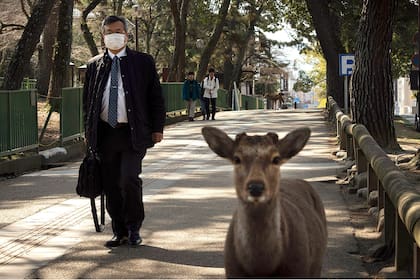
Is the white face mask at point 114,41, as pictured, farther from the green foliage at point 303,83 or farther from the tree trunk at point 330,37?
the green foliage at point 303,83

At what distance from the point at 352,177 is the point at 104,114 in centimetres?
504

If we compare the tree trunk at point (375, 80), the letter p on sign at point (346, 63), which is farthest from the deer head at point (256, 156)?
the letter p on sign at point (346, 63)

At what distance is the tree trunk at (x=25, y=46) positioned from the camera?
17172 mm

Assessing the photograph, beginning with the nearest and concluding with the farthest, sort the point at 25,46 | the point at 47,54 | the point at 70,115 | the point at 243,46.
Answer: the point at 25,46 → the point at 70,115 → the point at 47,54 → the point at 243,46

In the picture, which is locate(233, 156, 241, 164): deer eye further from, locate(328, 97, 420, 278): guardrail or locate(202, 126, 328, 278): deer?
locate(328, 97, 420, 278): guardrail

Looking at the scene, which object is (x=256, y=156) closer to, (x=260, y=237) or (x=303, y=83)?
(x=260, y=237)

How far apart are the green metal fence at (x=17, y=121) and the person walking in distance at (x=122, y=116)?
6718 mm

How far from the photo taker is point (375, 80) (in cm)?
1484

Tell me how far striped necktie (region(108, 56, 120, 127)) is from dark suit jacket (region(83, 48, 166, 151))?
0.05 meters

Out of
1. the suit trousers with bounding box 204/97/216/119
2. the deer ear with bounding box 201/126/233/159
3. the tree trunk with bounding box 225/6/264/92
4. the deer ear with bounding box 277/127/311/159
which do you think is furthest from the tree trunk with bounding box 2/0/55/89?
the tree trunk with bounding box 225/6/264/92

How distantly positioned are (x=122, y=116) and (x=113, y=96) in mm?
219

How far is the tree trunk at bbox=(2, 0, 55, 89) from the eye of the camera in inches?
676

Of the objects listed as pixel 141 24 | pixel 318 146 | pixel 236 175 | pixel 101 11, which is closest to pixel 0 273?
pixel 236 175

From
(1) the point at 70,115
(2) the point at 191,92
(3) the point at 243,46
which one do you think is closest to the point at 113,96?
(1) the point at 70,115
